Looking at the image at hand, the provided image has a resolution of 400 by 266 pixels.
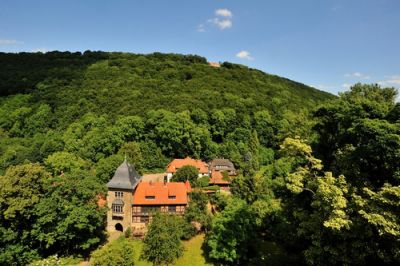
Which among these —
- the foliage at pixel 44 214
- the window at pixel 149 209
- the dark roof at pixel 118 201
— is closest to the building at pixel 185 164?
the window at pixel 149 209

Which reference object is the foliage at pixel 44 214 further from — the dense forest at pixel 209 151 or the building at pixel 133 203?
the building at pixel 133 203

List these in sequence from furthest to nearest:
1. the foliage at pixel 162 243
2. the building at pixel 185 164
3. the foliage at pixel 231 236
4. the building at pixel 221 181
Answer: the building at pixel 185 164 → the building at pixel 221 181 → the foliage at pixel 162 243 → the foliage at pixel 231 236

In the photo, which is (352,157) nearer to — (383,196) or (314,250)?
(383,196)

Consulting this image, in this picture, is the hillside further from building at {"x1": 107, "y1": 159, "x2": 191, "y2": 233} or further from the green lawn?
the green lawn

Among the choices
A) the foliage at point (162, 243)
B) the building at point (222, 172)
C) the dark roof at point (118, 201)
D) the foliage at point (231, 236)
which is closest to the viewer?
the foliage at point (231, 236)

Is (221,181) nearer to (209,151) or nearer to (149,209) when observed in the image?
(209,151)

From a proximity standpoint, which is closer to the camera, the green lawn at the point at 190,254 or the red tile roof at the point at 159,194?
the green lawn at the point at 190,254
